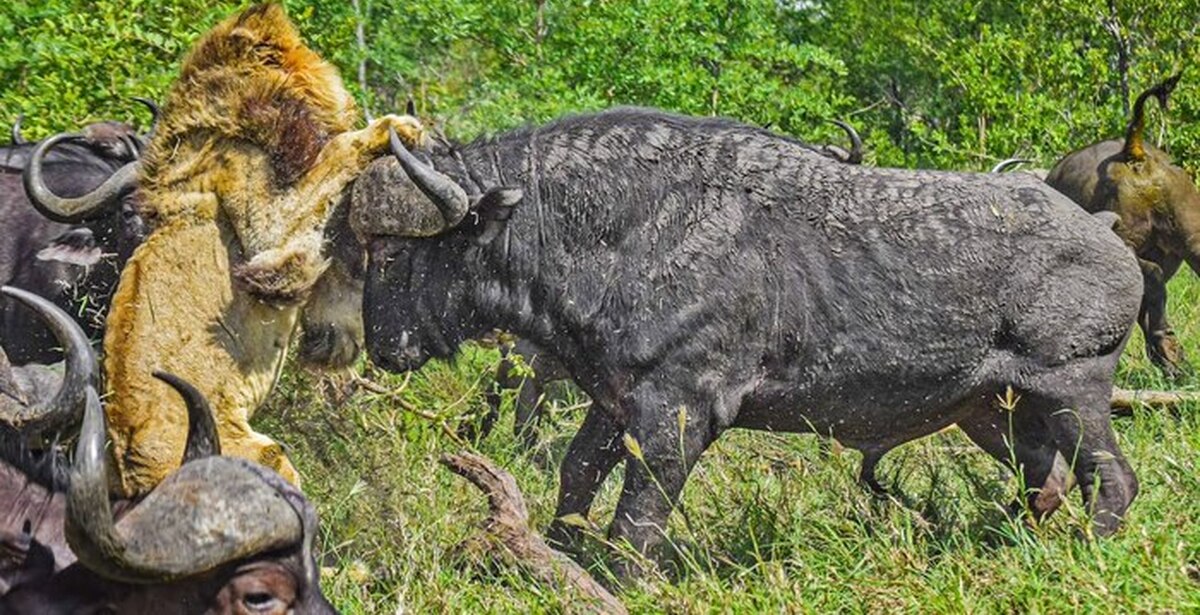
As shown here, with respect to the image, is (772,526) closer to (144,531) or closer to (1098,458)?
(1098,458)

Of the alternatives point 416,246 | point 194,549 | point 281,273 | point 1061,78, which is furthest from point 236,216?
point 1061,78

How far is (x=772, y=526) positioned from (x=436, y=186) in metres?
1.58

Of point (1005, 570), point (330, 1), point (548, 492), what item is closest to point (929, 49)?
point (330, 1)

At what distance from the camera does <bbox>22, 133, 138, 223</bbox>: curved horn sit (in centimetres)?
672

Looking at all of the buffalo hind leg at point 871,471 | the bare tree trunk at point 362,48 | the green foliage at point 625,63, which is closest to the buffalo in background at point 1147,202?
the green foliage at point 625,63

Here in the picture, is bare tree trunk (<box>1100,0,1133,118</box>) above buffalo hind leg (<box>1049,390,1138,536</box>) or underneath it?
underneath

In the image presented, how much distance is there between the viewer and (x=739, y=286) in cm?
638

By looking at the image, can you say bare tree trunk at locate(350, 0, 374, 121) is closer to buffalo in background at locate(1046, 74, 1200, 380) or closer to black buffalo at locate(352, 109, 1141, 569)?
black buffalo at locate(352, 109, 1141, 569)

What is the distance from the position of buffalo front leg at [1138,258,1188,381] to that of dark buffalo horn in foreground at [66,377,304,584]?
6695 millimetres

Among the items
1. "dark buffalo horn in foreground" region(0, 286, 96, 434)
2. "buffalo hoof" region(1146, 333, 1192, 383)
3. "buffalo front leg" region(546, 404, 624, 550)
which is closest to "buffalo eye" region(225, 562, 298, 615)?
"dark buffalo horn in foreground" region(0, 286, 96, 434)

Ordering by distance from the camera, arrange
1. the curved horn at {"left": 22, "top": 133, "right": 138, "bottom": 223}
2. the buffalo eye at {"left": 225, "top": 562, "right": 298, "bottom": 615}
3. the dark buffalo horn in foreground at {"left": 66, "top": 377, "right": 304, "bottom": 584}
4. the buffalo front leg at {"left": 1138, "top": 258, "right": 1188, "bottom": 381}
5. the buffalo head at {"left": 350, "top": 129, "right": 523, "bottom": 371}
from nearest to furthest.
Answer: the dark buffalo horn in foreground at {"left": 66, "top": 377, "right": 304, "bottom": 584}, the buffalo eye at {"left": 225, "top": 562, "right": 298, "bottom": 615}, the buffalo head at {"left": 350, "top": 129, "right": 523, "bottom": 371}, the curved horn at {"left": 22, "top": 133, "right": 138, "bottom": 223}, the buffalo front leg at {"left": 1138, "top": 258, "right": 1188, "bottom": 381}

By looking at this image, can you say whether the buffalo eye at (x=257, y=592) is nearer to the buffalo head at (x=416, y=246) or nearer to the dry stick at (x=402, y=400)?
the buffalo head at (x=416, y=246)

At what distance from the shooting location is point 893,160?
579 inches

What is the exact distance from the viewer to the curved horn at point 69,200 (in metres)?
6.72
